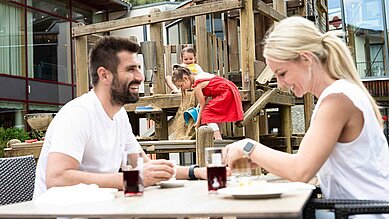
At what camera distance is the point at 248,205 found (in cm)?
174

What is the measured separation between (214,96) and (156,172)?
396 centimetres

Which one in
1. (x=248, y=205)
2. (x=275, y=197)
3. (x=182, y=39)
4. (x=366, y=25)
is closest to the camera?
(x=248, y=205)

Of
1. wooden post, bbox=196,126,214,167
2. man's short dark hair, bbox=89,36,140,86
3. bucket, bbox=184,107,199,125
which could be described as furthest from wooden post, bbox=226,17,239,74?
man's short dark hair, bbox=89,36,140,86

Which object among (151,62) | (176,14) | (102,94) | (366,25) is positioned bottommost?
(102,94)

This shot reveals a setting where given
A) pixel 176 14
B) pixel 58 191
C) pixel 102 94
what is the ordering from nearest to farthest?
pixel 58 191 < pixel 102 94 < pixel 176 14

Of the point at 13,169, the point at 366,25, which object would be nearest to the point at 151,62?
the point at 13,169

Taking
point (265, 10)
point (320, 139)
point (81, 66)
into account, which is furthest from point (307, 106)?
point (320, 139)

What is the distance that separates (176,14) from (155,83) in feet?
3.18

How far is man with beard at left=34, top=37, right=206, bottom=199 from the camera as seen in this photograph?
8.28ft

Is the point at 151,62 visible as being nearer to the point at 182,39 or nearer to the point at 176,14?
the point at 176,14

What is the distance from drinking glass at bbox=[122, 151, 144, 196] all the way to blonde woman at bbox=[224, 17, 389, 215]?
0.41 metres

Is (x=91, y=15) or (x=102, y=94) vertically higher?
(x=91, y=15)

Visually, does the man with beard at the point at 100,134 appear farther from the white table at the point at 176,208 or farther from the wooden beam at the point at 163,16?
the wooden beam at the point at 163,16

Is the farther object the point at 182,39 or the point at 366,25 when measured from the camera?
the point at 366,25
